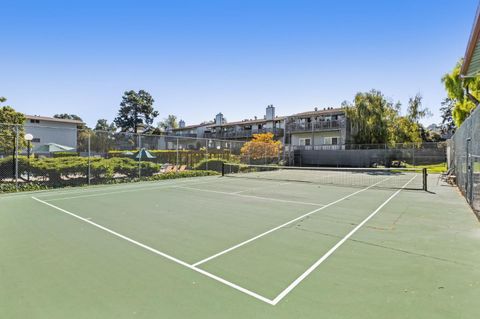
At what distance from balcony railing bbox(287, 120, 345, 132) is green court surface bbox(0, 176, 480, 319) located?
2942 cm

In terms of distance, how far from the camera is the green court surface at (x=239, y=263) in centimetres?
301

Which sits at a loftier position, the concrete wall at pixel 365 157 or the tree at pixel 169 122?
the tree at pixel 169 122

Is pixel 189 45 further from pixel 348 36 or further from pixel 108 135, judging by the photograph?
pixel 348 36

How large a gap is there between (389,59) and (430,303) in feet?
63.7

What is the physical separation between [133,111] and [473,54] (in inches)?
2324

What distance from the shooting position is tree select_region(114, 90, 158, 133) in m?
56.9

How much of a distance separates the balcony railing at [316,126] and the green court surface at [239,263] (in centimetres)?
2942

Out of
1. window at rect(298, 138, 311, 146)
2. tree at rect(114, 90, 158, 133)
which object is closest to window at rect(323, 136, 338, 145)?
window at rect(298, 138, 311, 146)

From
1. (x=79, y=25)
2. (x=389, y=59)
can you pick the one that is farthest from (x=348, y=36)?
(x=79, y=25)

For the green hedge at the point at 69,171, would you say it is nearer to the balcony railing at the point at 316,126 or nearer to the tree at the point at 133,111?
the balcony railing at the point at 316,126

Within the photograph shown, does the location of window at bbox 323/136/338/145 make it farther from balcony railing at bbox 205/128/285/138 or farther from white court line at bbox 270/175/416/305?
white court line at bbox 270/175/416/305

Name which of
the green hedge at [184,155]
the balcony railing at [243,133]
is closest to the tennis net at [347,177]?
the green hedge at [184,155]

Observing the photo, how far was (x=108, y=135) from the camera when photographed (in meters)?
16.5

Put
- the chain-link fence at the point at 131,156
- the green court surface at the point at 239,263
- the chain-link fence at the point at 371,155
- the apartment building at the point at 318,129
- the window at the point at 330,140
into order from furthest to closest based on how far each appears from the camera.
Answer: the window at the point at 330,140 → the apartment building at the point at 318,129 → the chain-link fence at the point at 371,155 → the chain-link fence at the point at 131,156 → the green court surface at the point at 239,263
